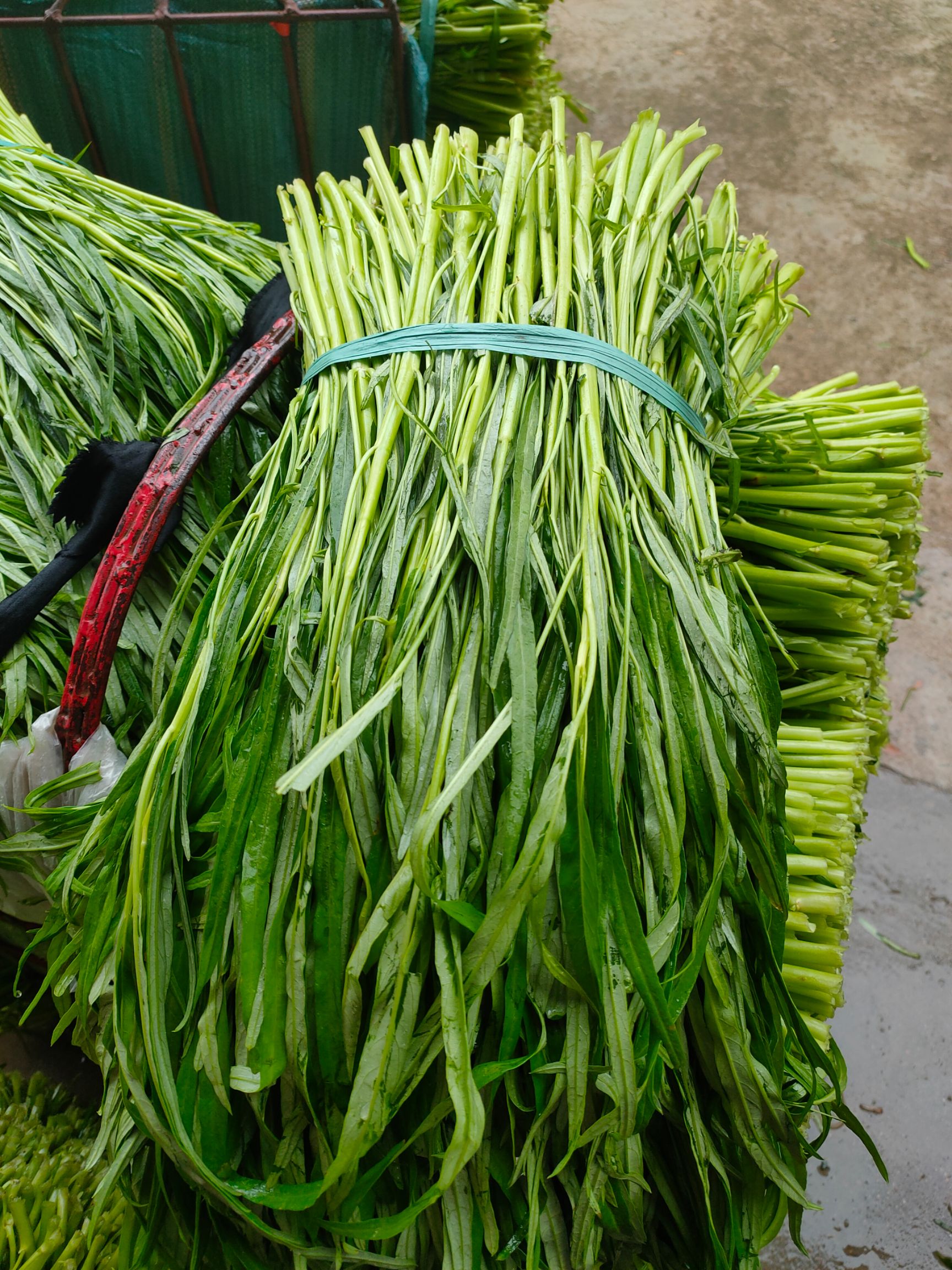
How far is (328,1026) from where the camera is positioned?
0.71 metres

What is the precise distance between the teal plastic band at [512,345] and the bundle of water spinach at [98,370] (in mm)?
298

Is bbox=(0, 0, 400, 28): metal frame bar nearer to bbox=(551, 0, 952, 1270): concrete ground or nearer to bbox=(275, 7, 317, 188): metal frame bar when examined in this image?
bbox=(275, 7, 317, 188): metal frame bar

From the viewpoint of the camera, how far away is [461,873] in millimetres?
725

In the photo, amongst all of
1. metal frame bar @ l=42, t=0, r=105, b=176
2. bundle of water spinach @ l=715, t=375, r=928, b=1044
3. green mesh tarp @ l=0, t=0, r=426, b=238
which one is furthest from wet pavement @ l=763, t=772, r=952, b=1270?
metal frame bar @ l=42, t=0, r=105, b=176

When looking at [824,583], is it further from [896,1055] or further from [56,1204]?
[56,1204]

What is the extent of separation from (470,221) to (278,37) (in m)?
1.12

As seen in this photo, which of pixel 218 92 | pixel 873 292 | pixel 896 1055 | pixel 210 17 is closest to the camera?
pixel 896 1055

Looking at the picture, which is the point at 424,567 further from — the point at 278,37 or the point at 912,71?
the point at 912,71

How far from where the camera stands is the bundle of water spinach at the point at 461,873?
0.70 m

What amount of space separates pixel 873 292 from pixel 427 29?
164 cm

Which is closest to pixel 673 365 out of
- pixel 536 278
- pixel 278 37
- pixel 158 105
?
pixel 536 278

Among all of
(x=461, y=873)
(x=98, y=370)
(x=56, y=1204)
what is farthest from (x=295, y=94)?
(x=56, y=1204)

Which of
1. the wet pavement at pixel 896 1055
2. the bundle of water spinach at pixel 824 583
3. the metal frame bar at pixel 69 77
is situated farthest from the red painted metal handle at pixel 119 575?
the wet pavement at pixel 896 1055

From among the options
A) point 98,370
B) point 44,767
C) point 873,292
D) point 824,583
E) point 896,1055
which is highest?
point 873,292
